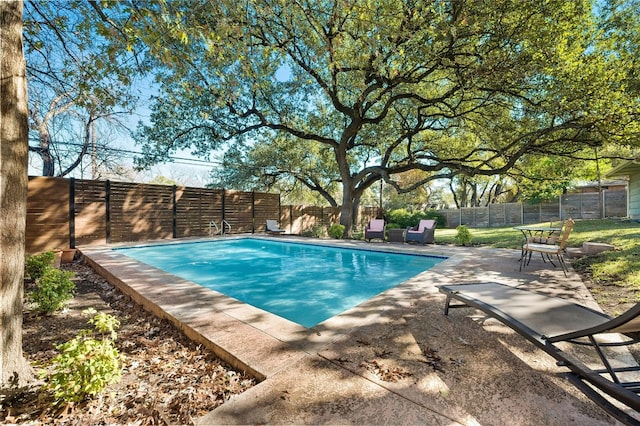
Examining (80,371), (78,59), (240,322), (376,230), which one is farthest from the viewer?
(376,230)

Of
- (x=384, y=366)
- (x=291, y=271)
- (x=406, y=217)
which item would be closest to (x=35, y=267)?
(x=291, y=271)

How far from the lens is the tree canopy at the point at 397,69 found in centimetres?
408

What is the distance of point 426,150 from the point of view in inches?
552

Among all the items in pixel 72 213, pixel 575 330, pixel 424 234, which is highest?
pixel 72 213

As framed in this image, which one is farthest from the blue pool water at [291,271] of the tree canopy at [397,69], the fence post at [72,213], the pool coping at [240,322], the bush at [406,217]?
the bush at [406,217]

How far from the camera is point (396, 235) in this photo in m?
10.2

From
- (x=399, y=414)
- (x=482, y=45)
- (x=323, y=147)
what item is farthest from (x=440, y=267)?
(x=323, y=147)

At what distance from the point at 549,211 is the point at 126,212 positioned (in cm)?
2163

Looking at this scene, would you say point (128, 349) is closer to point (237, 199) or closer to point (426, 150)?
point (237, 199)

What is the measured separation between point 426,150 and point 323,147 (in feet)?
19.2

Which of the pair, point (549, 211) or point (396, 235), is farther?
point (549, 211)

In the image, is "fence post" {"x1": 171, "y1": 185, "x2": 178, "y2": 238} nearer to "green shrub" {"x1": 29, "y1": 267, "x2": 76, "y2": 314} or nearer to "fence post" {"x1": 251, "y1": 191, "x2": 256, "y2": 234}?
"fence post" {"x1": 251, "y1": 191, "x2": 256, "y2": 234}

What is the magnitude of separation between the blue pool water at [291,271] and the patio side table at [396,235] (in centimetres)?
210

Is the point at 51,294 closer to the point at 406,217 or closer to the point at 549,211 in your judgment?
Answer: the point at 406,217
